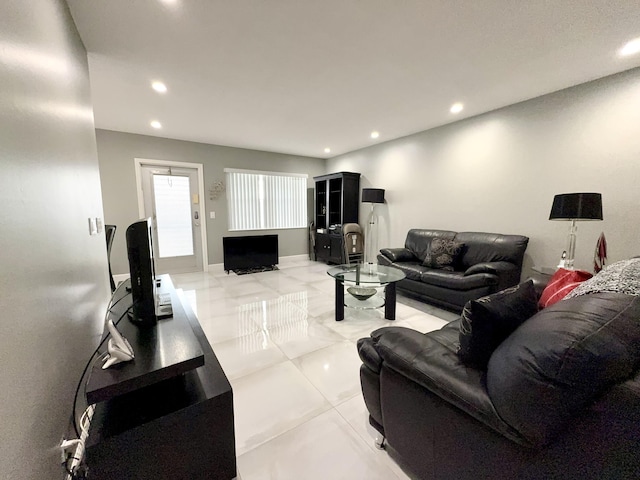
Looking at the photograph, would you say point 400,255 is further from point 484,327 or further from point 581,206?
point 484,327

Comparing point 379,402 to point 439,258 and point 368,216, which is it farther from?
point 368,216

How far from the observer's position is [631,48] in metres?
2.02

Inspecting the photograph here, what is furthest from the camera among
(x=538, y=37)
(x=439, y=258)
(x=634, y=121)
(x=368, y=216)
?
(x=368, y=216)

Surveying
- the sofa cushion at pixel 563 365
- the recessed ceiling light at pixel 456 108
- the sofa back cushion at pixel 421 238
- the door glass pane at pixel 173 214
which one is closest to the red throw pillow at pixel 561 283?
the sofa cushion at pixel 563 365

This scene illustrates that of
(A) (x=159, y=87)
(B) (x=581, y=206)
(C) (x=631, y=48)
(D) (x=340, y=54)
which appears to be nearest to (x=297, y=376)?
(D) (x=340, y=54)

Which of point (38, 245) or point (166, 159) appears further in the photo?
point (166, 159)

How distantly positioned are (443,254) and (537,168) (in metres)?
1.45

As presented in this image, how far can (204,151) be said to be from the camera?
4809mm

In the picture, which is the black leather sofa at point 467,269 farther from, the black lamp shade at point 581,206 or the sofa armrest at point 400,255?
the black lamp shade at point 581,206

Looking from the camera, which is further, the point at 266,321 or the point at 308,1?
the point at 266,321

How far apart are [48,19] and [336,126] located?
317cm

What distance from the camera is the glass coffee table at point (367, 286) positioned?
2725mm

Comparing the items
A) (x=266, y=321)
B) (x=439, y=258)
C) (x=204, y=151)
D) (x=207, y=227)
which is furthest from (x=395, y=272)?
(x=204, y=151)

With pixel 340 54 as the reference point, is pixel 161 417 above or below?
below
